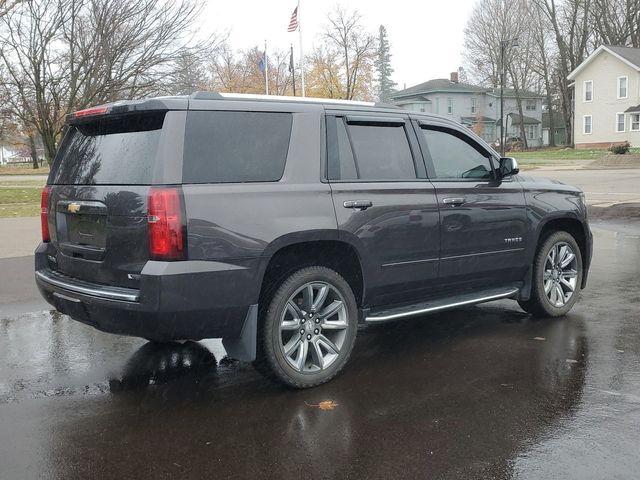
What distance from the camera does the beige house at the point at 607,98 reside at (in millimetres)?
53375

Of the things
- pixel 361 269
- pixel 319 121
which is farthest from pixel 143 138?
pixel 361 269

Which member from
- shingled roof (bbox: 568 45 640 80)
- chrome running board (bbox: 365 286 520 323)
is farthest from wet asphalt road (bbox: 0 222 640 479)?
shingled roof (bbox: 568 45 640 80)

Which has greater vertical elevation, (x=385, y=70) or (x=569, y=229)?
(x=385, y=70)

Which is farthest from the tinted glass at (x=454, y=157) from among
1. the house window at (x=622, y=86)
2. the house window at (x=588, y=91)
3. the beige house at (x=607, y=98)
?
the house window at (x=588, y=91)

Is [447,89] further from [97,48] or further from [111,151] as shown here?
[111,151]

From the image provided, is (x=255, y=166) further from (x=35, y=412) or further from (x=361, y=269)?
(x=35, y=412)

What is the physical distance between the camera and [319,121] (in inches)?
182

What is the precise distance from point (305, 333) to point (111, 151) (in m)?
1.77

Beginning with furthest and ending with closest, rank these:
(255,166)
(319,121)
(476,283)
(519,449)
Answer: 1. (476,283)
2. (319,121)
3. (255,166)
4. (519,449)

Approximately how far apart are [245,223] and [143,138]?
837 millimetres

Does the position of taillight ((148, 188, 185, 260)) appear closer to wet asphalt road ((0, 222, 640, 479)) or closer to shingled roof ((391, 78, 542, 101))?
wet asphalt road ((0, 222, 640, 479))

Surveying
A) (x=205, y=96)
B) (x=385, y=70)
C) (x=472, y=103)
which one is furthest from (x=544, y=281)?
(x=385, y=70)

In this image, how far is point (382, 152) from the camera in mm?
4945

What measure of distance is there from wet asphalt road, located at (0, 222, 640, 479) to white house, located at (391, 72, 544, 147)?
7331 cm
